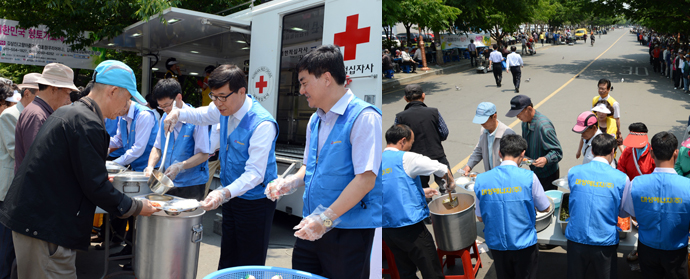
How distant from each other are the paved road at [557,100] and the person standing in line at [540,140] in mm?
888

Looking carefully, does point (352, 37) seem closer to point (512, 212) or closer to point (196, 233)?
point (512, 212)

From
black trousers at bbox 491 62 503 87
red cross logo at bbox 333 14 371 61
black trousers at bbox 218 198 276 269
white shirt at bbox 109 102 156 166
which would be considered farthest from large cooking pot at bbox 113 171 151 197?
black trousers at bbox 491 62 503 87

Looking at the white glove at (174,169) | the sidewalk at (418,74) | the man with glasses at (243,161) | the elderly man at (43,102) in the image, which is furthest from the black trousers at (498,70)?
the elderly man at (43,102)

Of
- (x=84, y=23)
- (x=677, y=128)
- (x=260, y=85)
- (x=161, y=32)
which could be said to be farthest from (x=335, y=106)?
(x=677, y=128)

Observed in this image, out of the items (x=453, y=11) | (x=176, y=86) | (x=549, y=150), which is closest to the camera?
(x=176, y=86)

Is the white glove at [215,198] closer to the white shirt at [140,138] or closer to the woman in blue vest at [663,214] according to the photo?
the white shirt at [140,138]

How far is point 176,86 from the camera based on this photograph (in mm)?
4160

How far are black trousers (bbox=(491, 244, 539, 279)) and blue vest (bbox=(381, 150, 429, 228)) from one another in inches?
25.5

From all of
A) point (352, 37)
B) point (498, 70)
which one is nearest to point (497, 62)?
point (498, 70)

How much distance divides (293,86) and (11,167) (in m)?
3.82

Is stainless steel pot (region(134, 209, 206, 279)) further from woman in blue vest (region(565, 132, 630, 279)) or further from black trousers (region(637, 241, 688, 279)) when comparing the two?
black trousers (region(637, 241, 688, 279))

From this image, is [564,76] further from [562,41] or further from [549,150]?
[562,41]

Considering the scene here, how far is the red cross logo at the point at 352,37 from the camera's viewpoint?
4.36 metres

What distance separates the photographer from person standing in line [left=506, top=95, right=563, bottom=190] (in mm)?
4457
